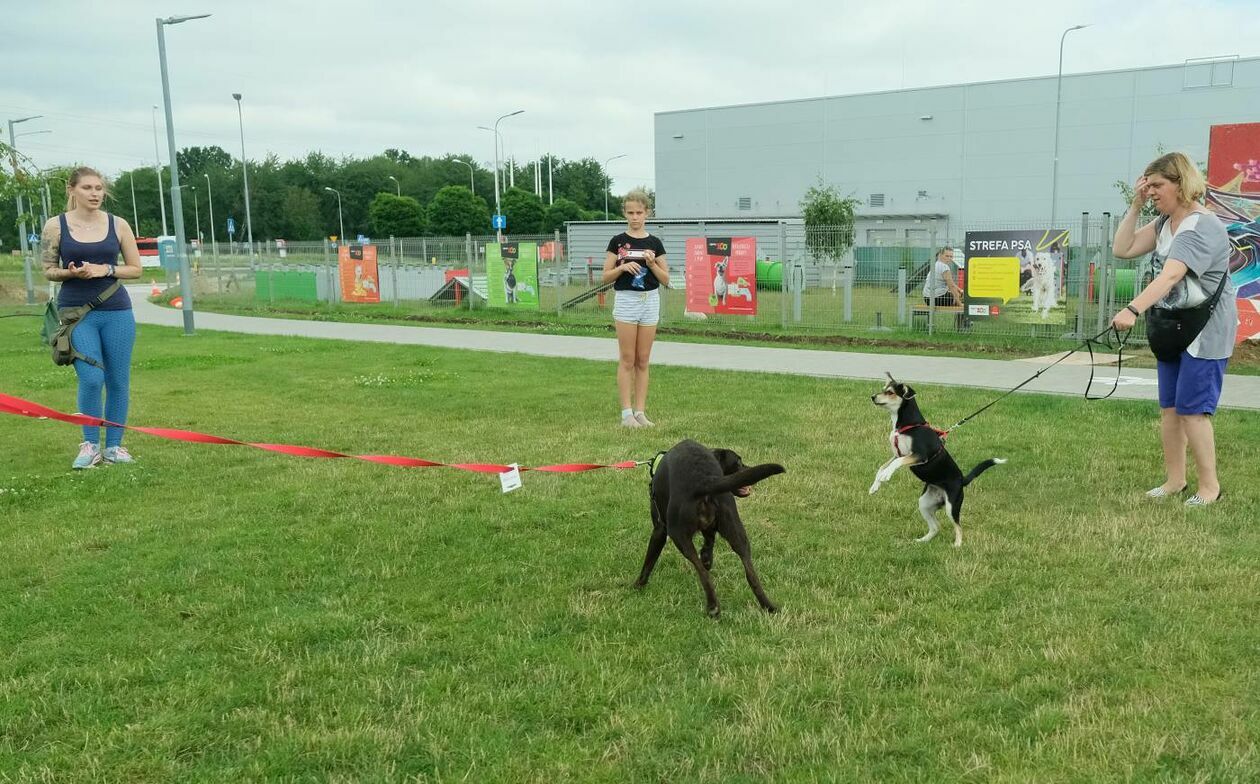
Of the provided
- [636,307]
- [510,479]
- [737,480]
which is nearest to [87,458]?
[510,479]

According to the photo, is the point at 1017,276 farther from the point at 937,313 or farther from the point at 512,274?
the point at 512,274

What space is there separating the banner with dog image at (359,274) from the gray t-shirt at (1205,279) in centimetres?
2292

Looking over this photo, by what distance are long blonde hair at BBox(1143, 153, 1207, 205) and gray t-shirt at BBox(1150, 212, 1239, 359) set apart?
0.37 feet

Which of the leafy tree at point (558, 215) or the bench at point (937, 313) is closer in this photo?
the bench at point (937, 313)

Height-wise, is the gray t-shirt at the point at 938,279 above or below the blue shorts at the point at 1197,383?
above

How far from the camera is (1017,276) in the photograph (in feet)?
47.3

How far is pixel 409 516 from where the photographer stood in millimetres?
5258

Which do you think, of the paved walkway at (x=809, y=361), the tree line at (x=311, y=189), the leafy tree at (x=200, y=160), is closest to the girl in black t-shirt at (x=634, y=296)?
the paved walkway at (x=809, y=361)

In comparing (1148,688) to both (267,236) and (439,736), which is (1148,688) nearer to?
(439,736)

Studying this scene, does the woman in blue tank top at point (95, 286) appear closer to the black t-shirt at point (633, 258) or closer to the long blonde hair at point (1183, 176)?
the black t-shirt at point (633, 258)

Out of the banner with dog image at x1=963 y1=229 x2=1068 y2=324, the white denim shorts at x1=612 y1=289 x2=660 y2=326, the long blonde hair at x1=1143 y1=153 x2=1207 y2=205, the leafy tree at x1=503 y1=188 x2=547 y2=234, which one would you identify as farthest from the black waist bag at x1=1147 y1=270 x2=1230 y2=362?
the leafy tree at x1=503 y1=188 x2=547 y2=234

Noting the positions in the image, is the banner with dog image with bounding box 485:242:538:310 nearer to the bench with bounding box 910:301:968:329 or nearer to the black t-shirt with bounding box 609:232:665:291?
the bench with bounding box 910:301:968:329

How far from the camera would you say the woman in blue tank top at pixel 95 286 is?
20.6 ft

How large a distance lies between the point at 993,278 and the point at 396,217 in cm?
6436
